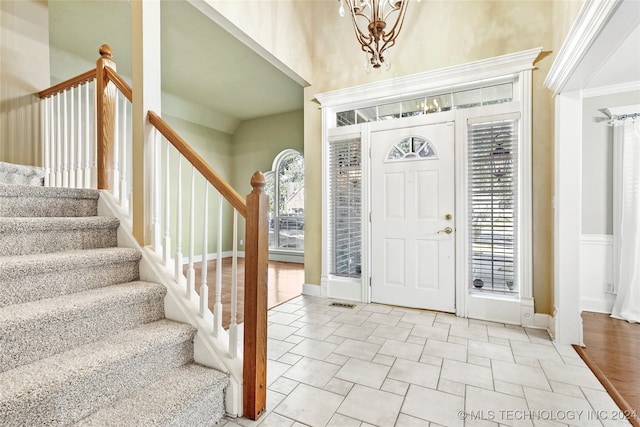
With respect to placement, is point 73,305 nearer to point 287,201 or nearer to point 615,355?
point 615,355

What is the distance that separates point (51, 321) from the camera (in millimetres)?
1317

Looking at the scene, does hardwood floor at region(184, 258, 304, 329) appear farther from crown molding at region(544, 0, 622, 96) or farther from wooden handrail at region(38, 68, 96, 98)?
crown molding at region(544, 0, 622, 96)

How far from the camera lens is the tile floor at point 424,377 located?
Result: 1646 millimetres

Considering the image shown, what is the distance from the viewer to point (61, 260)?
60.8 inches

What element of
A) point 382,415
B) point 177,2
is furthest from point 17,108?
point 382,415

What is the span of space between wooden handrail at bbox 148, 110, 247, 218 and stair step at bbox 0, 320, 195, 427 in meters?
0.74

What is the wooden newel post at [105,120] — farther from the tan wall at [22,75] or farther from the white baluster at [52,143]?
the tan wall at [22,75]

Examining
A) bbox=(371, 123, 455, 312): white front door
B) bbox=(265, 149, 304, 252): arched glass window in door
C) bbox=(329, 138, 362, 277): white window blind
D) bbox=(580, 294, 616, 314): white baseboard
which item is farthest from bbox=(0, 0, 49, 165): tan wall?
bbox=(580, 294, 616, 314): white baseboard

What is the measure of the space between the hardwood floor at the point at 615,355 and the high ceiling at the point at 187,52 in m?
4.81

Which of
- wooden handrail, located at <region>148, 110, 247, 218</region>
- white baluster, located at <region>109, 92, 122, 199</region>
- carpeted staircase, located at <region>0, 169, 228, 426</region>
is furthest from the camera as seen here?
white baluster, located at <region>109, 92, 122, 199</region>

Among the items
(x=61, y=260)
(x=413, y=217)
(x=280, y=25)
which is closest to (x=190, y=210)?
(x=61, y=260)

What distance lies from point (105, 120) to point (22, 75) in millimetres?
1537

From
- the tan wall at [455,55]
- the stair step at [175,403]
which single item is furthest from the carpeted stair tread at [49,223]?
the tan wall at [455,55]

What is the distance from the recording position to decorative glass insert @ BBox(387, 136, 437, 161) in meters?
3.35
